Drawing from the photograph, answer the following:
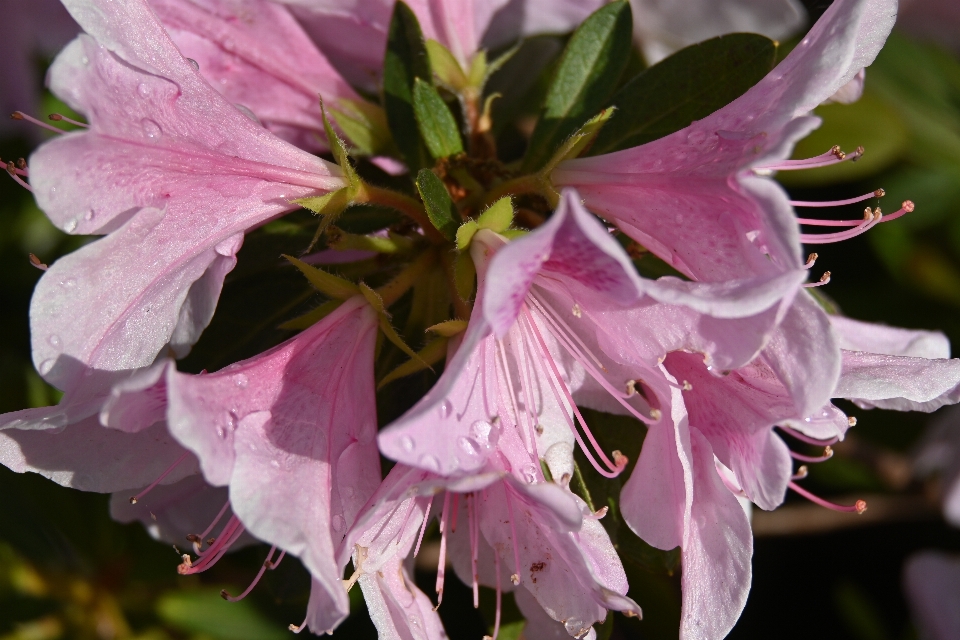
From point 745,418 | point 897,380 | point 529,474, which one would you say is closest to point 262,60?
point 529,474

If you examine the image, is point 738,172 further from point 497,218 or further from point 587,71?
point 587,71

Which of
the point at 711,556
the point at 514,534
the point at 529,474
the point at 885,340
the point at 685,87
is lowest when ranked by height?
the point at 885,340

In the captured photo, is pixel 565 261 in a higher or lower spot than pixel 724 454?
higher

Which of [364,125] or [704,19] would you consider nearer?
[364,125]

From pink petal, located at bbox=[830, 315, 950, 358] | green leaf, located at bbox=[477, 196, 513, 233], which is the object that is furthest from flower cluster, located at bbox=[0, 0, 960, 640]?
pink petal, located at bbox=[830, 315, 950, 358]

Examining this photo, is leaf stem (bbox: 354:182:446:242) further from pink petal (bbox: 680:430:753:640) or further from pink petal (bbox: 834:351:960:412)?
pink petal (bbox: 834:351:960:412)

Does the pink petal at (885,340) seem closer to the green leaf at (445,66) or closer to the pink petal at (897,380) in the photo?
the pink petal at (897,380)
